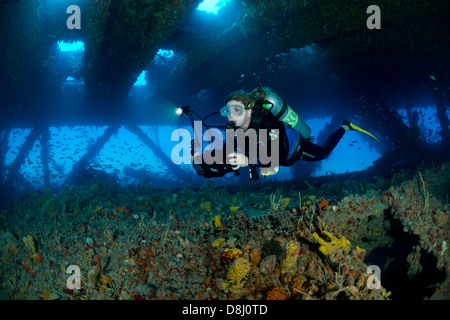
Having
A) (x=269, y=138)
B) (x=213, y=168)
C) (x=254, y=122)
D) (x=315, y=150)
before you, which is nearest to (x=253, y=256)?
(x=213, y=168)

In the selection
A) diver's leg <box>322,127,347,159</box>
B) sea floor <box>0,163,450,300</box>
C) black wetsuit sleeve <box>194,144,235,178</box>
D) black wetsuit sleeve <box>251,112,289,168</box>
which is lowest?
sea floor <box>0,163,450,300</box>

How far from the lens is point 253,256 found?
3.49m

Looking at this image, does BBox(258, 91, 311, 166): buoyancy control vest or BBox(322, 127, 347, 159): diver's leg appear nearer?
BBox(258, 91, 311, 166): buoyancy control vest

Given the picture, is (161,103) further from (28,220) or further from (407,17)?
(407,17)

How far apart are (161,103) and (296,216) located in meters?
13.1

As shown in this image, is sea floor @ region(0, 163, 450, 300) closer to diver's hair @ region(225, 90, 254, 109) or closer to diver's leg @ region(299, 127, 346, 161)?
diver's leg @ region(299, 127, 346, 161)

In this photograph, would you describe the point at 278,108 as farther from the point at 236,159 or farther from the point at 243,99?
the point at 236,159

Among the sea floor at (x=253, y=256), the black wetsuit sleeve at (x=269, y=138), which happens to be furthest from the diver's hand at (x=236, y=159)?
the sea floor at (x=253, y=256)

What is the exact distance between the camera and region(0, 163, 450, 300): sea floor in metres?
3.25

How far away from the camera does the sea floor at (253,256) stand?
3.25m

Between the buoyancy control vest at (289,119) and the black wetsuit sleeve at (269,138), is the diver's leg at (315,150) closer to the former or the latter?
the buoyancy control vest at (289,119)

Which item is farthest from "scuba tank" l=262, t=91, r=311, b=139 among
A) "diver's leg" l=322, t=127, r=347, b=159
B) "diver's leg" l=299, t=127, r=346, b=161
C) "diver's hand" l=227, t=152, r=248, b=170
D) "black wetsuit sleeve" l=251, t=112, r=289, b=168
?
"diver's leg" l=322, t=127, r=347, b=159

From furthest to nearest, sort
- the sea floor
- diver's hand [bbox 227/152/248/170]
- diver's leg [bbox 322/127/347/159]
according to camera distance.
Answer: diver's leg [bbox 322/127/347/159], diver's hand [bbox 227/152/248/170], the sea floor

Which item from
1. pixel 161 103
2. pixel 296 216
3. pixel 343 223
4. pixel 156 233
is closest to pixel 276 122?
pixel 296 216
